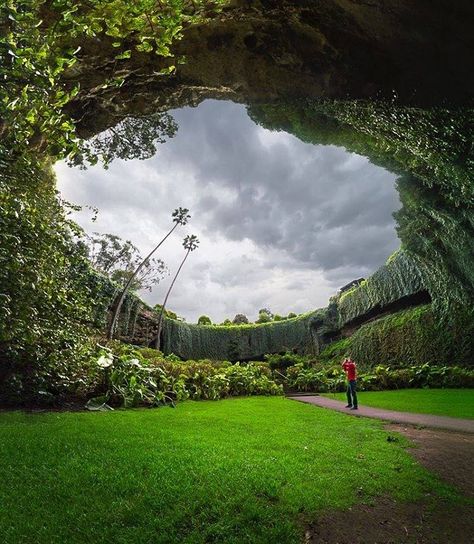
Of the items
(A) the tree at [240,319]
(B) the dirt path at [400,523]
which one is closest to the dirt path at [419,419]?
(B) the dirt path at [400,523]

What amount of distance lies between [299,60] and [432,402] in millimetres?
12504

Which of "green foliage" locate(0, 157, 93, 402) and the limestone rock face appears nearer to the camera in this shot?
"green foliage" locate(0, 157, 93, 402)

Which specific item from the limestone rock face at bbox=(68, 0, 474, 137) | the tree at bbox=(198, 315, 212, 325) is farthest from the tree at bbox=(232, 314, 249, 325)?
the limestone rock face at bbox=(68, 0, 474, 137)

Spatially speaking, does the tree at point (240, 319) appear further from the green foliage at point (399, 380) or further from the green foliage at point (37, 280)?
the green foliage at point (37, 280)

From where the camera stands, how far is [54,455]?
5688 mm

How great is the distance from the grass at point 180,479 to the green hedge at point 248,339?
88.4 feet

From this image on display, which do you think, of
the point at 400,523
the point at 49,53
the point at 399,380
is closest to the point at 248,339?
the point at 399,380

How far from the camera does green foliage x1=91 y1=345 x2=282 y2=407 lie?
37.8 ft

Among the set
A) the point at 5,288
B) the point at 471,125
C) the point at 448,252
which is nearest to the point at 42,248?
the point at 5,288

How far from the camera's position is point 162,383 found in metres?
13.3

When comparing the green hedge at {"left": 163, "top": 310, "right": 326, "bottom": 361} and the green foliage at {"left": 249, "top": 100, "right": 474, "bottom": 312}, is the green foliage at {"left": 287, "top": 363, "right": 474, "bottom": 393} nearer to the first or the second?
the green foliage at {"left": 249, "top": 100, "right": 474, "bottom": 312}

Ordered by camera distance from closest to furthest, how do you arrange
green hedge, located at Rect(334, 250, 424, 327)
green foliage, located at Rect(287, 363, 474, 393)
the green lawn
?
the green lawn, green foliage, located at Rect(287, 363, 474, 393), green hedge, located at Rect(334, 250, 424, 327)

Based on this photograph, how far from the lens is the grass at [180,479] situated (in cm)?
386

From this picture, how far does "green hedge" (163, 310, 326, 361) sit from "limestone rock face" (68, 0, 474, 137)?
2561cm
